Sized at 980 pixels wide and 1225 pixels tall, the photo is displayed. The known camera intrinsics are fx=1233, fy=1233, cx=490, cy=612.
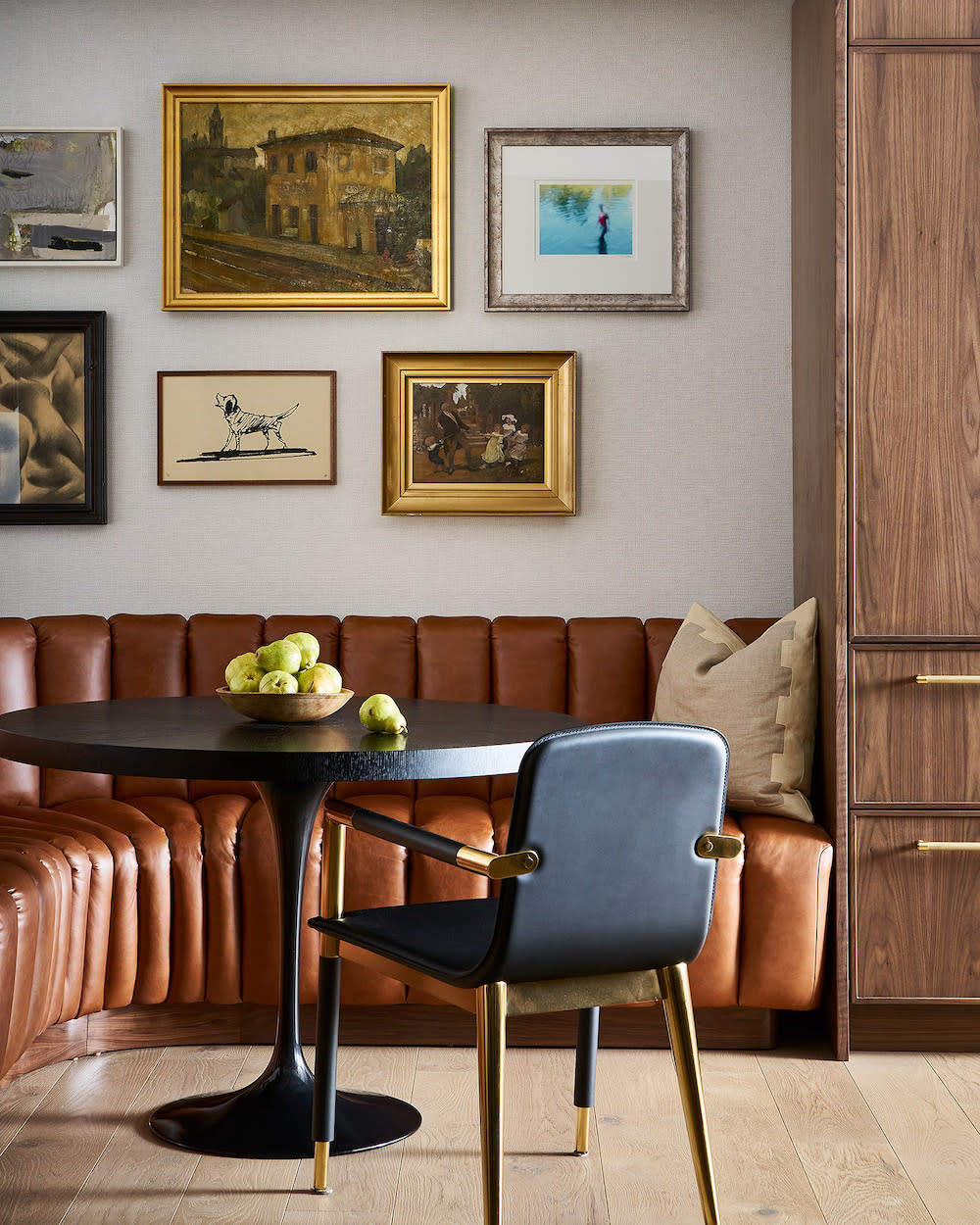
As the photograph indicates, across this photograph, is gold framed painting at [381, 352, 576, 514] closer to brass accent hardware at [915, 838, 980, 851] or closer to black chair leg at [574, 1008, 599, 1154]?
brass accent hardware at [915, 838, 980, 851]

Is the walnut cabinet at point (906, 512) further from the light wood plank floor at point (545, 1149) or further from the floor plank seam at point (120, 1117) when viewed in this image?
the floor plank seam at point (120, 1117)

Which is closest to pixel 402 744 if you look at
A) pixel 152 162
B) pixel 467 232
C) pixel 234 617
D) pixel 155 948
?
pixel 155 948

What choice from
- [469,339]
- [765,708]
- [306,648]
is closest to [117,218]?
[469,339]

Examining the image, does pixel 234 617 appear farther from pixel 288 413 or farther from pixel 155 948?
pixel 155 948

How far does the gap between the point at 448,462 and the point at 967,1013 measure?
1.99 metres

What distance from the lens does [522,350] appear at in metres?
3.58

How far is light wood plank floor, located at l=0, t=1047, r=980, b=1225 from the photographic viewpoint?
6.84 ft

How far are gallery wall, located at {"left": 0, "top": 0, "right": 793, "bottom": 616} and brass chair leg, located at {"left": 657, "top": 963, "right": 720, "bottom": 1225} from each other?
6.04 ft

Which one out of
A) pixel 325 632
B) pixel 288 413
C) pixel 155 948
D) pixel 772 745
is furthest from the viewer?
pixel 288 413

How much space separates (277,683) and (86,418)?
69.2 inches

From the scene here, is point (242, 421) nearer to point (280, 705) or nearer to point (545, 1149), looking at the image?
point (280, 705)

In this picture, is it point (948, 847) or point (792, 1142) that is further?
point (948, 847)

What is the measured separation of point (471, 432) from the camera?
3605 mm

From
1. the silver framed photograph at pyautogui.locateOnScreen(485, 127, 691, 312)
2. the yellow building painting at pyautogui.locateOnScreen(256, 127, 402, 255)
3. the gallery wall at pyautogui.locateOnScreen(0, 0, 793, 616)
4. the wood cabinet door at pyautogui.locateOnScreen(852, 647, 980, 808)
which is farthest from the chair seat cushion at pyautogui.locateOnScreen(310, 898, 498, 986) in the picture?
the yellow building painting at pyautogui.locateOnScreen(256, 127, 402, 255)
